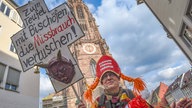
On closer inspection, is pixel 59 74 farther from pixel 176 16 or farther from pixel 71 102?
pixel 71 102

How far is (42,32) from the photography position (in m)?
3.56

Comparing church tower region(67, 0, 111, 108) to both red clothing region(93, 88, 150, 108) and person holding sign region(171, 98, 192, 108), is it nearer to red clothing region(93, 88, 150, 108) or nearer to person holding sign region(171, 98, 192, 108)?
red clothing region(93, 88, 150, 108)

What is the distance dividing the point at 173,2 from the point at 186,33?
5.72 ft

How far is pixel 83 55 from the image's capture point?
38031 millimetres

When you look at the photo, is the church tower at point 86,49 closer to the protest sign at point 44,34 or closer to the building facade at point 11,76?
the building facade at point 11,76

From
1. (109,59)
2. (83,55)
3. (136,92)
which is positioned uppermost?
(83,55)

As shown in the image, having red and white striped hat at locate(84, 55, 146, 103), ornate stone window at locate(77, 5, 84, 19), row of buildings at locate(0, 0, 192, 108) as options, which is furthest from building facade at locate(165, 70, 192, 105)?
red and white striped hat at locate(84, 55, 146, 103)

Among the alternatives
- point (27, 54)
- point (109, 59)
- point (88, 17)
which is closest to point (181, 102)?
point (109, 59)

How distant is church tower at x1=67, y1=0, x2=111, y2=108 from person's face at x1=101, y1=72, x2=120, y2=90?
28.9 m

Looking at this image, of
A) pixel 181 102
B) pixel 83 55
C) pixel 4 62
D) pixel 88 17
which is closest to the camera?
pixel 181 102

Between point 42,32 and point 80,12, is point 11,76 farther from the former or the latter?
point 80,12

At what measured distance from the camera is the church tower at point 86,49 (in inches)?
1363

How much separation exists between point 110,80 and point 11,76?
953 cm

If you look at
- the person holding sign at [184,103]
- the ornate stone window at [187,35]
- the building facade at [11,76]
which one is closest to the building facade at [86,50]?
the building facade at [11,76]
